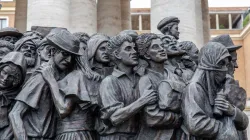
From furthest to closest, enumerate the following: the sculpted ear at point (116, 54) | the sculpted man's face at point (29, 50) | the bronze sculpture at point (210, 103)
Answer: the sculpted man's face at point (29, 50), the sculpted ear at point (116, 54), the bronze sculpture at point (210, 103)

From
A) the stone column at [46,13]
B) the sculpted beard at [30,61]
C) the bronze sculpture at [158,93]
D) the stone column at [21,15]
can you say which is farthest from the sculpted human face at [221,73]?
the stone column at [21,15]

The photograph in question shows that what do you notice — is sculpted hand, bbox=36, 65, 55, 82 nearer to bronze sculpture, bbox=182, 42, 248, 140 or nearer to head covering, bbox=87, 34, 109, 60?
head covering, bbox=87, 34, 109, 60

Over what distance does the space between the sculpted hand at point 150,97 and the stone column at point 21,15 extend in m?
18.2

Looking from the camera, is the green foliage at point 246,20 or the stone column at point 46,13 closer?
the stone column at point 46,13

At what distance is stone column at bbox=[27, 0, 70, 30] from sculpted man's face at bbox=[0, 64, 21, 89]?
905cm

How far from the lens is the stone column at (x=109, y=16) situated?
24406 mm

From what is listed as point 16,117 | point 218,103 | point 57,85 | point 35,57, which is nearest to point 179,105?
point 218,103

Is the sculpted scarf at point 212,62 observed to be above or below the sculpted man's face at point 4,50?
below

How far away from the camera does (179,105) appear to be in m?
7.15

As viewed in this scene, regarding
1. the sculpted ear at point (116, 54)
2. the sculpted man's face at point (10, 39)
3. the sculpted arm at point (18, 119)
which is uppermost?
the sculpted man's face at point (10, 39)

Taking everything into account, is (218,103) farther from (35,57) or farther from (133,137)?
(35,57)

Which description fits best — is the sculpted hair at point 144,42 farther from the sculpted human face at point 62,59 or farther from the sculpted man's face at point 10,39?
the sculpted man's face at point 10,39

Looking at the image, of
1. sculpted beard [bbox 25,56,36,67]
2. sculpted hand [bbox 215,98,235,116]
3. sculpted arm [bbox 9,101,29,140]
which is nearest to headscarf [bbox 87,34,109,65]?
sculpted beard [bbox 25,56,36,67]

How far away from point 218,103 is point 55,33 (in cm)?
259
